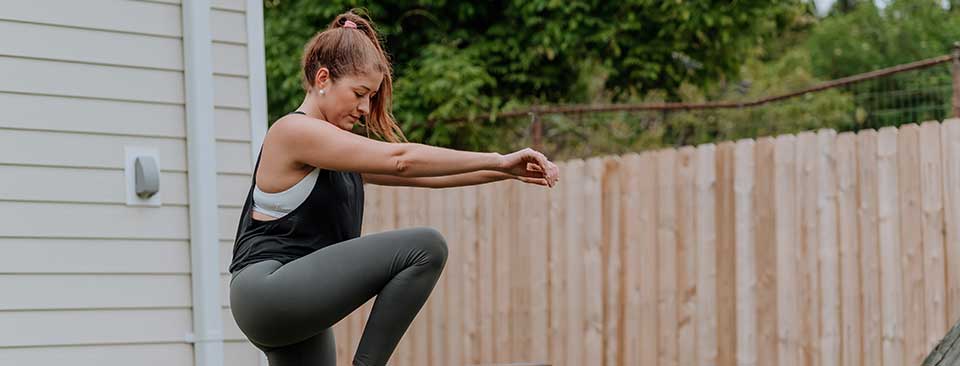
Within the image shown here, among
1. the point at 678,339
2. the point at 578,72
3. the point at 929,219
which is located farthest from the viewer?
the point at 578,72

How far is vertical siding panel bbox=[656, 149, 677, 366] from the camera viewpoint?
236 inches

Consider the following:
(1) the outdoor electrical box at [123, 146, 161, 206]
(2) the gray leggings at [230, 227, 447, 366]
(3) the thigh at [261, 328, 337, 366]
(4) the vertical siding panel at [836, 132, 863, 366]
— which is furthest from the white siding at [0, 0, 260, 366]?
(4) the vertical siding panel at [836, 132, 863, 366]

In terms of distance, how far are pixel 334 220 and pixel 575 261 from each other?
12.1 feet

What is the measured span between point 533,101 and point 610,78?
26.7 inches

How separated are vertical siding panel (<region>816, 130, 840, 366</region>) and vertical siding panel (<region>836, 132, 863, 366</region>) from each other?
0.02m

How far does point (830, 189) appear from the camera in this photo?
5344 millimetres

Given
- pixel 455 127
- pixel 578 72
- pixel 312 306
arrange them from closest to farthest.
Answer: pixel 312 306
pixel 455 127
pixel 578 72

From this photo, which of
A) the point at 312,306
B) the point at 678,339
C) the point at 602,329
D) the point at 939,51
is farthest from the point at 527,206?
the point at 939,51

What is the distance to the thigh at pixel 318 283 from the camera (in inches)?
109

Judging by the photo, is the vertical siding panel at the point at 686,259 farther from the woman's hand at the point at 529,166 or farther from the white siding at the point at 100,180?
the woman's hand at the point at 529,166

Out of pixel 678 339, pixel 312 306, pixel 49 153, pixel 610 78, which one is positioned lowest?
pixel 678 339

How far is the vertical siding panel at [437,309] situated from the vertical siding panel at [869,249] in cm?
261

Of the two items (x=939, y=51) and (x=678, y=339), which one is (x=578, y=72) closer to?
(x=678, y=339)

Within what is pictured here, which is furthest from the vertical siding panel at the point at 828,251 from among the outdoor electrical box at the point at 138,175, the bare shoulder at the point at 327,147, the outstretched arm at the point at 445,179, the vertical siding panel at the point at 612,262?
the bare shoulder at the point at 327,147
